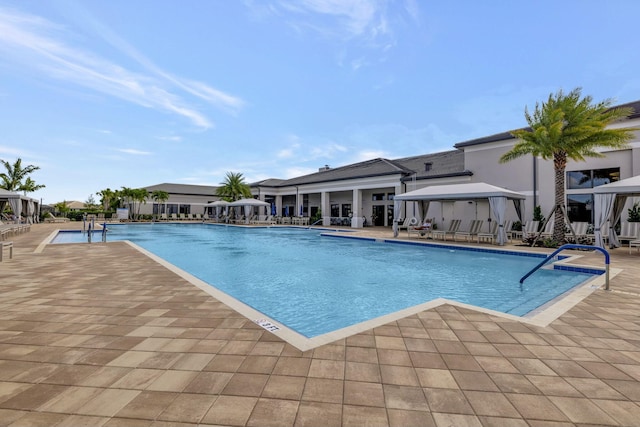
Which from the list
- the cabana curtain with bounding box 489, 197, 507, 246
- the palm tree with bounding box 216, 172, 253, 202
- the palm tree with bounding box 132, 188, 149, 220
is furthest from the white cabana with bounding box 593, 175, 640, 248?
the palm tree with bounding box 132, 188, 149, 220

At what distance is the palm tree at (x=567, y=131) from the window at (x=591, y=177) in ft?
6.39

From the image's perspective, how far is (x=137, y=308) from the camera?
398 cm

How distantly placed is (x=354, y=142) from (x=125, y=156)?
23.2m

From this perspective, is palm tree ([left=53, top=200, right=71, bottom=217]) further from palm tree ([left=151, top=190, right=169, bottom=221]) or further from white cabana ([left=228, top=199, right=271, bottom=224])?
white cabana ([left=228, top=199, right=271, bottom=224])

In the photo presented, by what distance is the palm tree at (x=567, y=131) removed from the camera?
10.8 meters

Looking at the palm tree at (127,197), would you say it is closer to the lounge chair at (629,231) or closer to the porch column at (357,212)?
the porch column at (357,212)

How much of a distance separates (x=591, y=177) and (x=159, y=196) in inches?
1458

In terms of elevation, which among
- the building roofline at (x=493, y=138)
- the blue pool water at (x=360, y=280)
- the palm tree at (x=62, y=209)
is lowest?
the blue pool water at (x=360, y=280)

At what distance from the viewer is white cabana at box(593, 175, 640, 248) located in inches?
378

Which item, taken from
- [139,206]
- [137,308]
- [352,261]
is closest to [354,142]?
[352,261]

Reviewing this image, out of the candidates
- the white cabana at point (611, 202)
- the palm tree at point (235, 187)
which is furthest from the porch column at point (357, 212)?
the white cabana at point (611, 202)

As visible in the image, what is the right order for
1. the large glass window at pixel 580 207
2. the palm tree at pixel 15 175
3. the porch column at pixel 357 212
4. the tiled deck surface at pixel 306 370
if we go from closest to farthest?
the tiled deck surface at pixel 306 370 → the large glass window at pixel 580 207 → the porch column at pixel 357 212 → the palm tree at pixel 15 175

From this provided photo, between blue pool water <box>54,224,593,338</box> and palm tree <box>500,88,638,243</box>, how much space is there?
4207 millimetres

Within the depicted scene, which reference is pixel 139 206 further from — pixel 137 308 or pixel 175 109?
pixel 137 308
